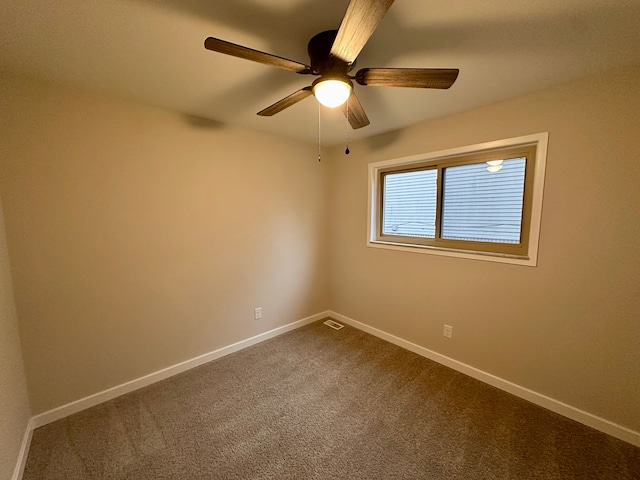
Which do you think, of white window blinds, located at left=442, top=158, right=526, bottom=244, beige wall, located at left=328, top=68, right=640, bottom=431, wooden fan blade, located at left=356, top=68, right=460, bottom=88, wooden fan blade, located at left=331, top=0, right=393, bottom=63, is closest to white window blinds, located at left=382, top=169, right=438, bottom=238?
white window blinds, located at left=442, top=158, right=526, bottom=244

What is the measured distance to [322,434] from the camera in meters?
1.62

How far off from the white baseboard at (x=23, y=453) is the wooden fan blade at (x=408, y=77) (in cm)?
267

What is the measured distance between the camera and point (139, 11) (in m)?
1.09

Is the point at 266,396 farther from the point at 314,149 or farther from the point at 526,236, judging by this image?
the point at 314,149

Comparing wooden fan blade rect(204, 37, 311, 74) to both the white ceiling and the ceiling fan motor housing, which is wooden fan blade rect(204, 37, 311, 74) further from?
the white ceiling

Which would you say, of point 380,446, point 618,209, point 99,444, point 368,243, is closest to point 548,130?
point 618,209

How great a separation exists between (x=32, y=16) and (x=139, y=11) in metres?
0.47

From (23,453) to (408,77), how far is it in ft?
9.51

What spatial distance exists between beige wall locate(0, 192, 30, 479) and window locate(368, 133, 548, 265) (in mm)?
2789

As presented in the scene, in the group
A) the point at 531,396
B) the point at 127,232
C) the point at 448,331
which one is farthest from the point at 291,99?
the point at 531,396

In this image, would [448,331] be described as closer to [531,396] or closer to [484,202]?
[531,396]

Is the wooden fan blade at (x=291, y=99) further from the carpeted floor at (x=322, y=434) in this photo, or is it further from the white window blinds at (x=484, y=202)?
the carpeted floor at (x=322, y=434)

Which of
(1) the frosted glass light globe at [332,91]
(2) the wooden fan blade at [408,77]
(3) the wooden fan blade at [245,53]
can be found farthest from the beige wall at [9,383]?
(2) the wooden fan blade at [408,77]

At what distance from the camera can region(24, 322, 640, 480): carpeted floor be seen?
1397 mm
